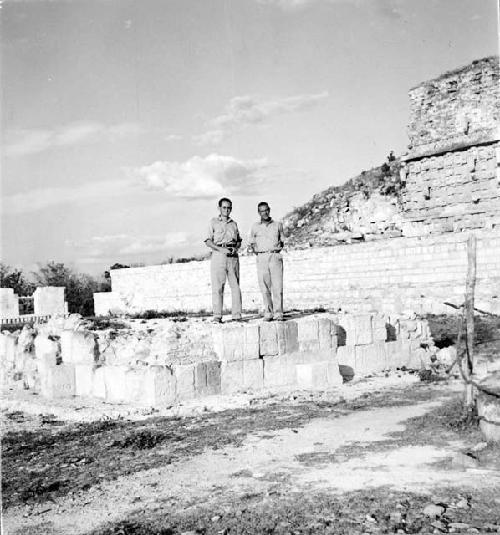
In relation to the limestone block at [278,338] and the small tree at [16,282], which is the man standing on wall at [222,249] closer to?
the limestone block at [278,338]

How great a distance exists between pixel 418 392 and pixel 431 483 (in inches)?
186

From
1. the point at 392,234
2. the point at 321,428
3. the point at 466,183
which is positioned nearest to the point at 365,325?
the point at 321,428

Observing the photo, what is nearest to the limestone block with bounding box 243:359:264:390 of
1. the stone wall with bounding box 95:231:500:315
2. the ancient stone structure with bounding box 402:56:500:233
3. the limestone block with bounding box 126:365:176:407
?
the limestone block with bounding box 126:365:176:407

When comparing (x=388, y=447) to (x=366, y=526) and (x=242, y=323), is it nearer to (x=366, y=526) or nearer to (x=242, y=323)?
(x=366, y=526)

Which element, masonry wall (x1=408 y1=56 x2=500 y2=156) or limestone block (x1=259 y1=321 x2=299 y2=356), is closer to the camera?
limestone block (x1=259 y1=321 x2=299 y2=356)

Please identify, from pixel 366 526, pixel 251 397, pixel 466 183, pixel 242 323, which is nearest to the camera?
pixel 366 526

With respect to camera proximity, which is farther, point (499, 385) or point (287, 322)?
point (287, 322)

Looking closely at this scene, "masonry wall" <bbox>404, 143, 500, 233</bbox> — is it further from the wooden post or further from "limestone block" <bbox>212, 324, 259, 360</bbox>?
the wooden post

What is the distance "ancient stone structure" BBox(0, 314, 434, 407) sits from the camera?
9.10m

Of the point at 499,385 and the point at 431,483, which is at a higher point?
the point at 499,385

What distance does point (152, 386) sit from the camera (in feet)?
28.7

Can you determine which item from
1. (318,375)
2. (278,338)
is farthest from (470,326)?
(278,338)

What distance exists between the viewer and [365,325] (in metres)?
11.6

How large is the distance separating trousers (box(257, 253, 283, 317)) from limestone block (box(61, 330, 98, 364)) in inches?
116
